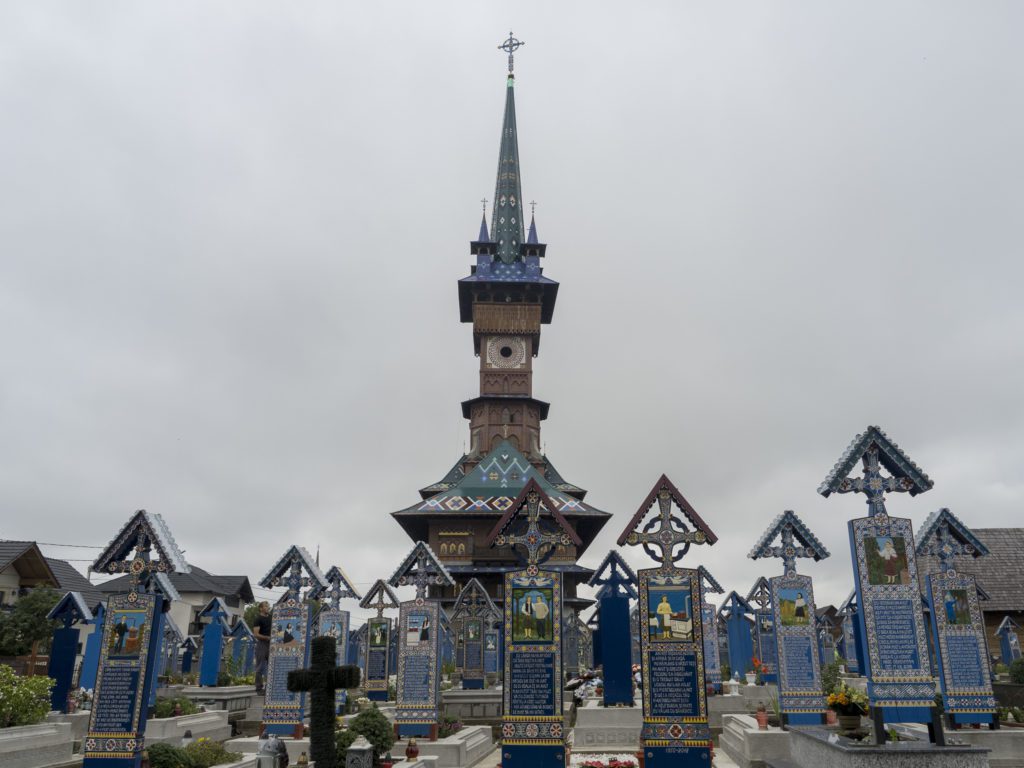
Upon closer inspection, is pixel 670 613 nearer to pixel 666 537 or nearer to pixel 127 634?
pixel 666 537

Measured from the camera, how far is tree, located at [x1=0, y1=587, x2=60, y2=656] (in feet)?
98.7

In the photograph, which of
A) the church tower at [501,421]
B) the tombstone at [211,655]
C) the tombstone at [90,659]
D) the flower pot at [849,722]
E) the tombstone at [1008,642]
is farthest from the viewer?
the church tower at [501,421]

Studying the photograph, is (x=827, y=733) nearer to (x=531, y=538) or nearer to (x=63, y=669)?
(x=531, y=538)

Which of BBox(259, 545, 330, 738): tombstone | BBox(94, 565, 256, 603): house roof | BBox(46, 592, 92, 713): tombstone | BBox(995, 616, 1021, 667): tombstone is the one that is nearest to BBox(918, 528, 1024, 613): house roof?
BBox(995, 616, 1021, 667): tombstone

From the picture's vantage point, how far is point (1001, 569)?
38219mm

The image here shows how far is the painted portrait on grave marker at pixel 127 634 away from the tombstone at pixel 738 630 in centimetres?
2453

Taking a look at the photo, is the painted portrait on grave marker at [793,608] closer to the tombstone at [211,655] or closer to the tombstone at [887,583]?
the tombstone at [887,583]

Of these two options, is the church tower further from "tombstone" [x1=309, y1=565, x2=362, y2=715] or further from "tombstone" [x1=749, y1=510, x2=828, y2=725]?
"tombstone" [x1=749, y1=510, x2=828, y2=725]

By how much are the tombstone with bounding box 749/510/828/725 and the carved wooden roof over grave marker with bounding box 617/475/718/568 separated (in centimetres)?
482

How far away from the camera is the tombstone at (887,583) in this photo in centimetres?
1230

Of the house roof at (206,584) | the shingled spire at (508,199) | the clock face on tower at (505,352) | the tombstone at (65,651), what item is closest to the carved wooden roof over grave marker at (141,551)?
the tombstone at (65,651)

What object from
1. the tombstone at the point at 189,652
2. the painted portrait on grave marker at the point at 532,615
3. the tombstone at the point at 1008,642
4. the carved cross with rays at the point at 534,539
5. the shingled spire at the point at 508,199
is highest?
the shingled spire at the point at 508,199

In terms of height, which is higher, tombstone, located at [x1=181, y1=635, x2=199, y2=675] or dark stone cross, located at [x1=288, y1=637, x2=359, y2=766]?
dark stone cross, located at [x1=288, y1=637, x2=359, y2=766]

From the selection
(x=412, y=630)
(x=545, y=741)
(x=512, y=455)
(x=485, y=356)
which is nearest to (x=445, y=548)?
(x=512, y=455)
